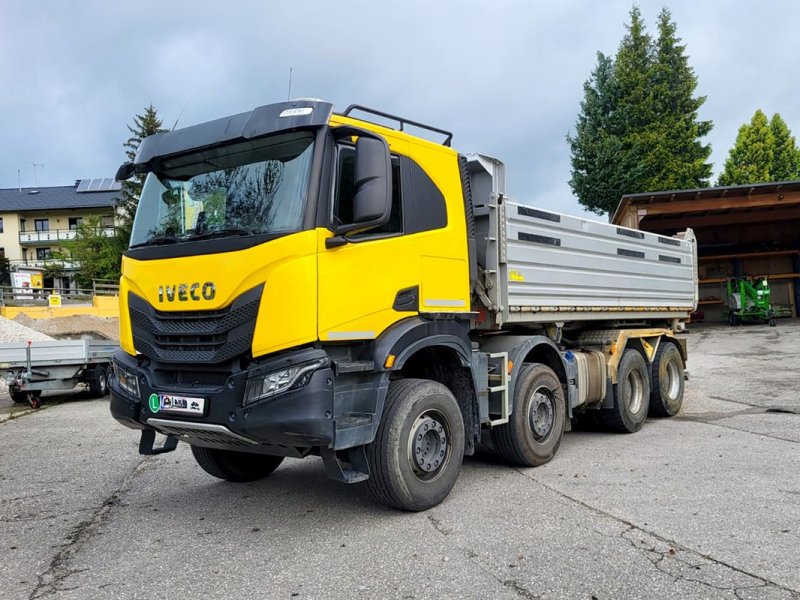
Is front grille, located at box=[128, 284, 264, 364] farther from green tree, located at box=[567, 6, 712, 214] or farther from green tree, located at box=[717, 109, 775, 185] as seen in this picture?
green tree, located at box=[717, 109, 775, 185]

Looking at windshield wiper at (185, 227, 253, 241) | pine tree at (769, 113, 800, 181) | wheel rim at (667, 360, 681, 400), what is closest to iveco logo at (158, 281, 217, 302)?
windshield wiper at (185, 227, 253, 241)

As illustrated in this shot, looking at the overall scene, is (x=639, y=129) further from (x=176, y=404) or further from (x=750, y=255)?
(x=176, y=404)

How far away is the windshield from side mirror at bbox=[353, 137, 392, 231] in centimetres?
34

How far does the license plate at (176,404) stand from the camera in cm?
434

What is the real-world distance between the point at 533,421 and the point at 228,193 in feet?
11.9

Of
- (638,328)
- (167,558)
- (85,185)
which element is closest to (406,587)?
(167,558)

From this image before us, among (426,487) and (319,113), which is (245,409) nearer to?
(426,487)

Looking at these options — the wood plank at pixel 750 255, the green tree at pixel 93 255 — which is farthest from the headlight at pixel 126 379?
the green tree at pixel 93 255

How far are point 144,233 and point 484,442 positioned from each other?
13.9ft

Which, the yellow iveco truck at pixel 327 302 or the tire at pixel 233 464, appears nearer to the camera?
the yellow iveco truck at pixel 327 302

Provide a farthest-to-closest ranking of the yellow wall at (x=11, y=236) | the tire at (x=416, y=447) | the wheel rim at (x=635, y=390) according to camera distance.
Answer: the yellow wall at (x=11, y=236)
the wheel rim at (x=635, y=390)
the tire at (x=416, y=447)

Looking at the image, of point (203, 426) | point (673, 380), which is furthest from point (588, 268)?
point (203, 426)

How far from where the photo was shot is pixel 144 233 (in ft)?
16.5

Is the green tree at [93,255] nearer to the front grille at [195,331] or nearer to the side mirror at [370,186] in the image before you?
the front grille at [195,331]
